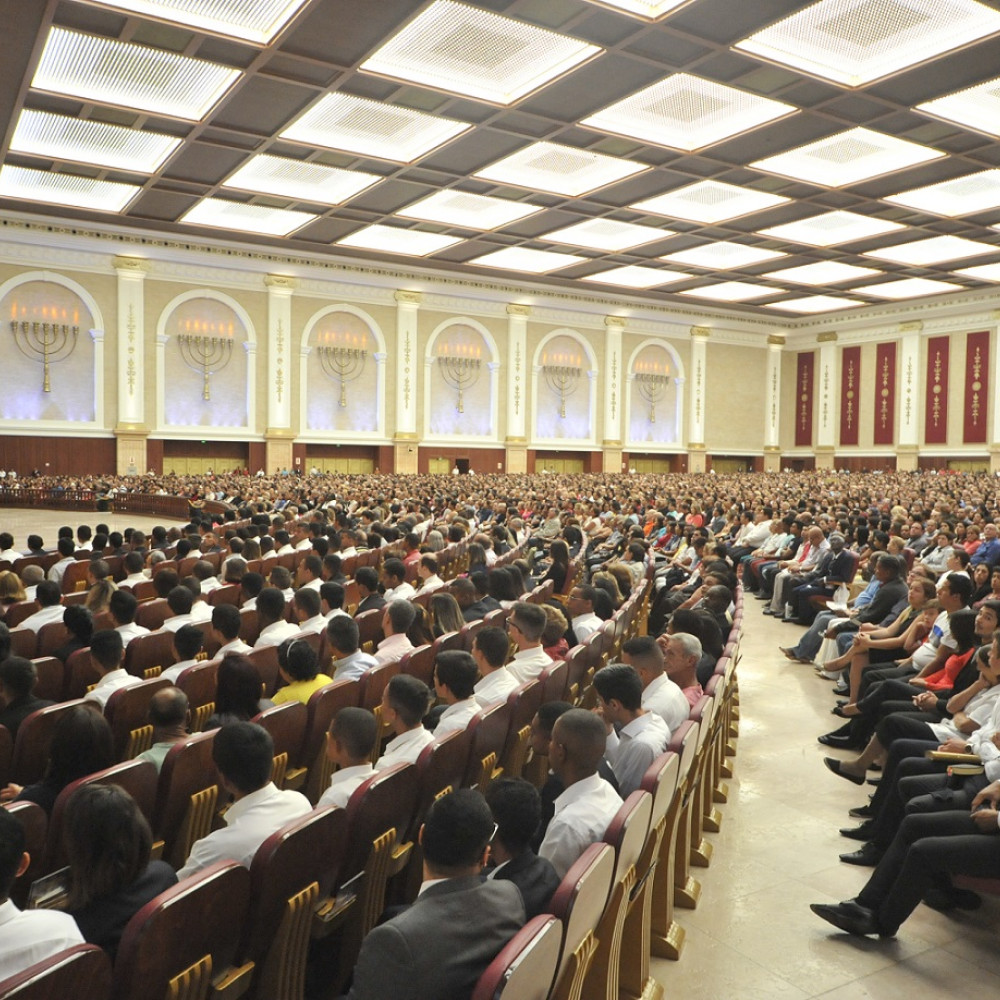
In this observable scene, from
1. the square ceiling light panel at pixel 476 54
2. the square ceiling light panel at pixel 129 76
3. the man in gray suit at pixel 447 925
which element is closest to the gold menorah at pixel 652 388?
the square ceiling light panel at pixel 476 54

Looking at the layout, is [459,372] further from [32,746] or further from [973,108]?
[32,746]

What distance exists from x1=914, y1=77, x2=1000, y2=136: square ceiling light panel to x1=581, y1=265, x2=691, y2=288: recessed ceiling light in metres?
11.7

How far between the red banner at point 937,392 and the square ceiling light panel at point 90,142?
26.3 metres

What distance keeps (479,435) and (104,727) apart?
1062 inches

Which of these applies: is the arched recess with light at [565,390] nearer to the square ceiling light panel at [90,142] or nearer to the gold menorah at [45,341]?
the gold menorah at [45,341]

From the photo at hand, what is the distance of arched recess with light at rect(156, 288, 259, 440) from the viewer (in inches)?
970

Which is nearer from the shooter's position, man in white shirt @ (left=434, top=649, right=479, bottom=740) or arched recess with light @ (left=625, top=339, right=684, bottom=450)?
man in white shirt @ (left=434, top=649, right=479, bottom=740)

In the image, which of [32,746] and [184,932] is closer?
[184,932]

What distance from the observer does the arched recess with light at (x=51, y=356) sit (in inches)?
891

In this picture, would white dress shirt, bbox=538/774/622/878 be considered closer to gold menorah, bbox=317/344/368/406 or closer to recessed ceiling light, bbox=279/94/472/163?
recessed ceiling light, bbox=279/94/472/163

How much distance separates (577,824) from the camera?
8.03 ft

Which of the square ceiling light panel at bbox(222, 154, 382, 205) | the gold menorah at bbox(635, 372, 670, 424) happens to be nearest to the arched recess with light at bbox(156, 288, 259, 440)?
the square ceiling light panel at bbox(222, 154, 382, 205)

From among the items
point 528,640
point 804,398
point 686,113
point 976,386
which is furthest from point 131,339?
point 976,386

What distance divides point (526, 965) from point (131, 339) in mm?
24925
